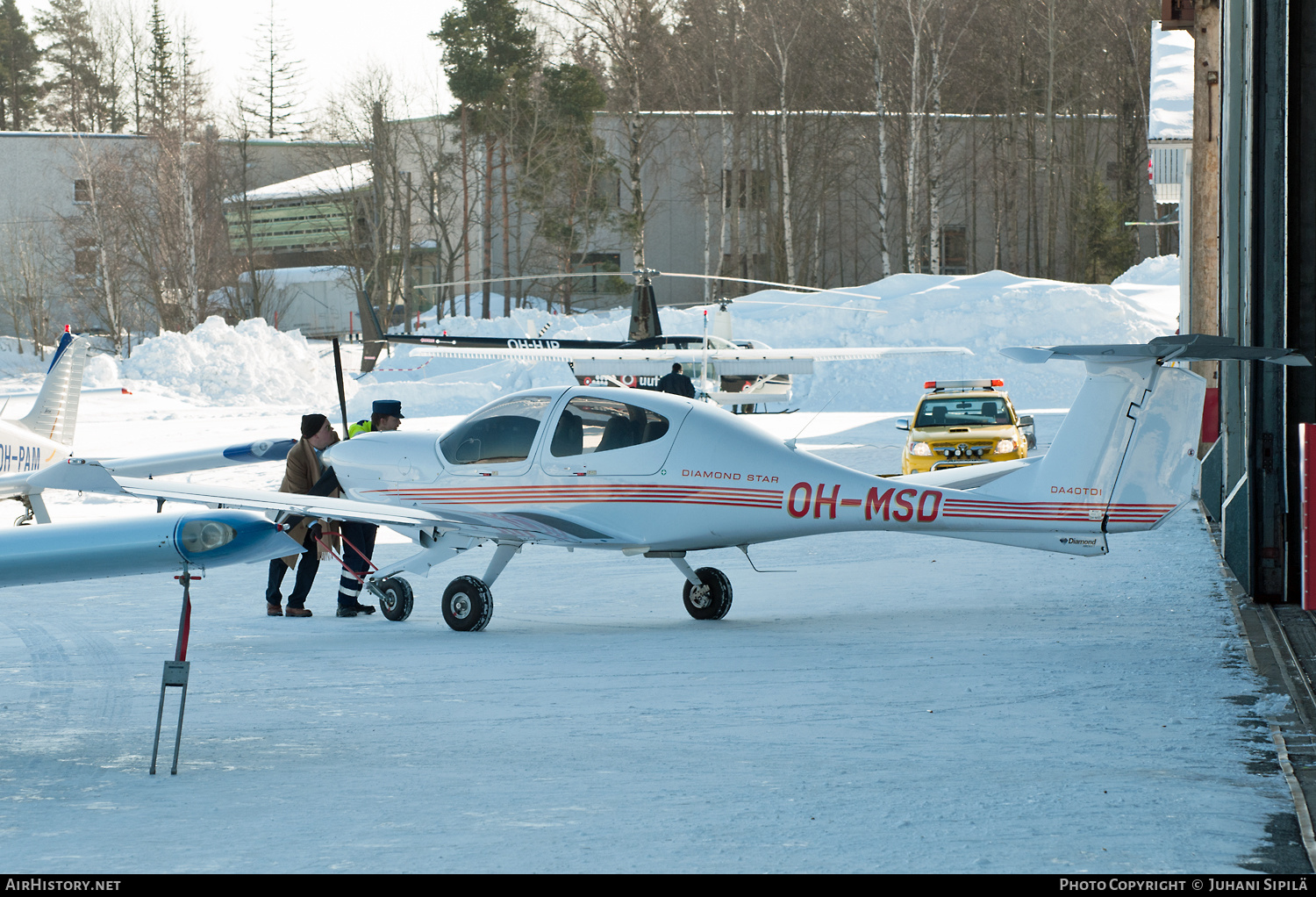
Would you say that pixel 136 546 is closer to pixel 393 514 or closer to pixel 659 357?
pixel 393 514

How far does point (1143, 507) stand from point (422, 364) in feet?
97.2

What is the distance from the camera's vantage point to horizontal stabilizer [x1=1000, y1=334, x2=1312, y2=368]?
8.10 meters

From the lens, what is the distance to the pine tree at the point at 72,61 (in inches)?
2562

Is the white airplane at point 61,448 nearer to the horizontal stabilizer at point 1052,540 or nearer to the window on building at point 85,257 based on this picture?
the horizontal stabilizer at point 1052,540

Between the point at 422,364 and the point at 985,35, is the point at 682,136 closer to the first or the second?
the point at 985,35

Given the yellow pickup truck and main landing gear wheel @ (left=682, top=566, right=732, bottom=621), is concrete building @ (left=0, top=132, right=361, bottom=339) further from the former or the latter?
main landing gear wheel @ (left=682, top=566, right=732, bottom=621)

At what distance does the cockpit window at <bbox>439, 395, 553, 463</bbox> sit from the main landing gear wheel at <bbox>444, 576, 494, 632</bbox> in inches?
42.5

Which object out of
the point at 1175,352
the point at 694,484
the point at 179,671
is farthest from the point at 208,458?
the point at 1175,352

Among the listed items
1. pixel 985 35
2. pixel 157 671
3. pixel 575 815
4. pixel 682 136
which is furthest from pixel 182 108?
pixel 575 815

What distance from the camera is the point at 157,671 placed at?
26.6 ft

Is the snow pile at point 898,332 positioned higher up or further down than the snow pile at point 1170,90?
further down

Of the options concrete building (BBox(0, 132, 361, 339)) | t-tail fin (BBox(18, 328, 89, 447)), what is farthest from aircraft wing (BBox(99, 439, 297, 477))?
concrete building (BBox(0, 132, 361, 339))

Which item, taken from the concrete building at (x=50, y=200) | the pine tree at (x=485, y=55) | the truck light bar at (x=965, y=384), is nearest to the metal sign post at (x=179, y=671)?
the truck light bar at (x=965, y=384)

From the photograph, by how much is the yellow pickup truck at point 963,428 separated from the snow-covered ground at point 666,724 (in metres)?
5.07
